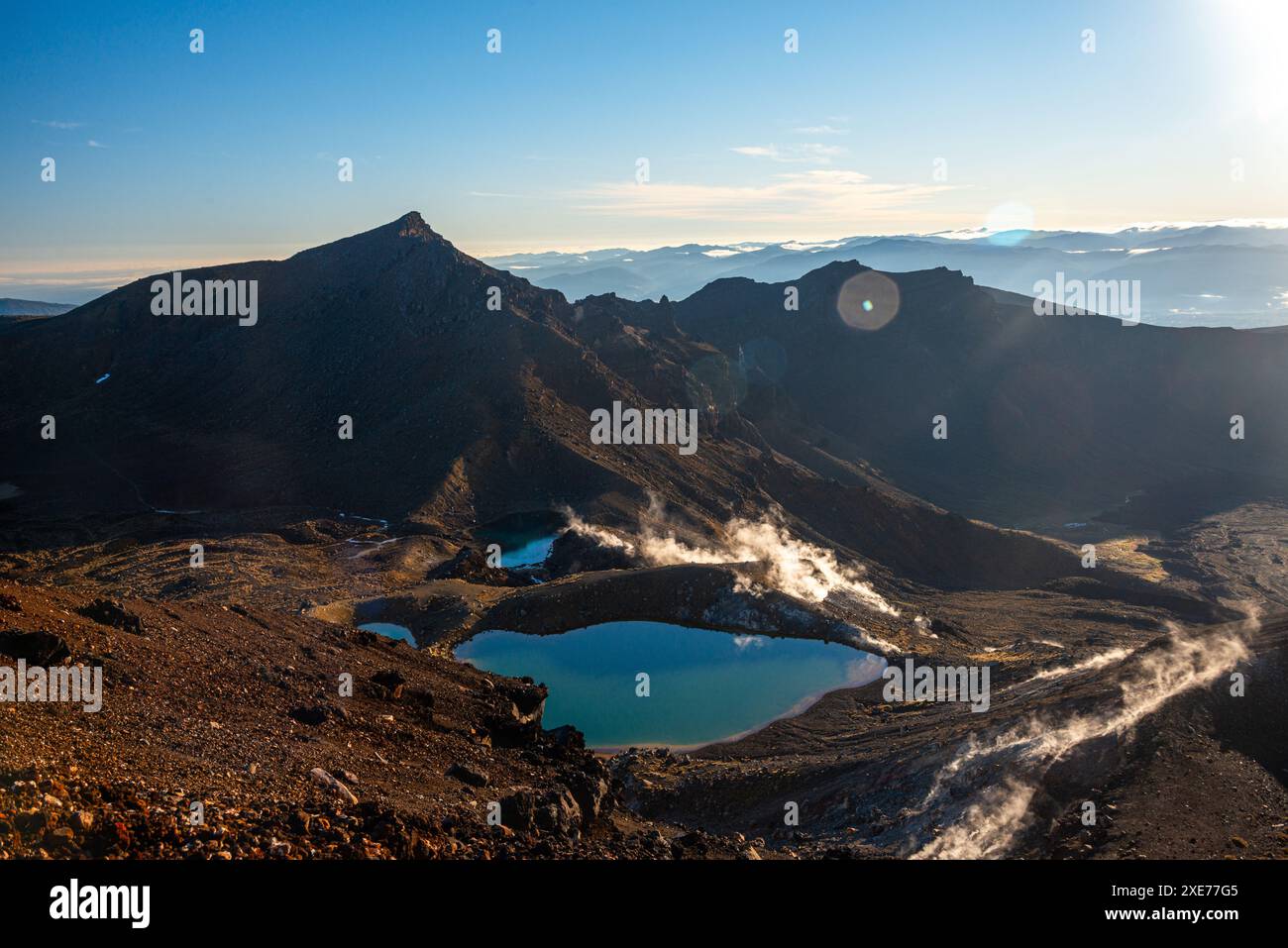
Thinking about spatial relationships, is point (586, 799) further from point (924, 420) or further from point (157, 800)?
point (924, 420)

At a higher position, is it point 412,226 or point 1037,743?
point 412,226

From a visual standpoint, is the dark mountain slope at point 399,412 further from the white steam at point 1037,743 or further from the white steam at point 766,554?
the white steam at point 1037,743

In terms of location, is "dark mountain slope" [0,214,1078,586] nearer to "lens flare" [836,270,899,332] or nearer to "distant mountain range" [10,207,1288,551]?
"distant mountain range" [10,207,1288,551]

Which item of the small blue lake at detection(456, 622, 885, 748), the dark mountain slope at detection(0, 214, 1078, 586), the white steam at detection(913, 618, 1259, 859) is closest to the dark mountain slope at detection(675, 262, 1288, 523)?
the dark mountain slope at detection(0, 214, 1078, 586)

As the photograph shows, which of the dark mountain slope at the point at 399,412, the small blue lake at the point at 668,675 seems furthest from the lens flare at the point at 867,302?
the small blue lake at the point at 668,675

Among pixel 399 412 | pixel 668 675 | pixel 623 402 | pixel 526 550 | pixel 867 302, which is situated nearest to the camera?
pixel 668 675

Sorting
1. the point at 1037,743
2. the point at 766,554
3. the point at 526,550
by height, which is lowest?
the point at 766,554

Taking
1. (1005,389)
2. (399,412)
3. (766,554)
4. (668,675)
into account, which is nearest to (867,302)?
(1005,389)

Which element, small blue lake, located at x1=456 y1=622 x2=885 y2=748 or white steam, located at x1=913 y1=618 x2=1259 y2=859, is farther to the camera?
small blue lake, located at x1=456 y1=622 x2=885 y2=748

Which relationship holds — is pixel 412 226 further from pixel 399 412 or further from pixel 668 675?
pixel 668 675
